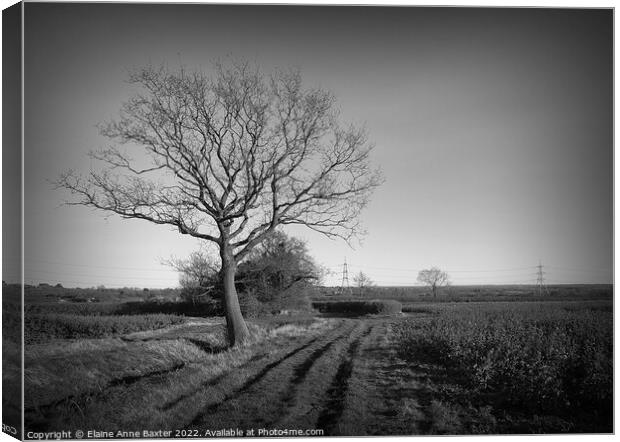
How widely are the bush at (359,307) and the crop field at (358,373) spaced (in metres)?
0.02

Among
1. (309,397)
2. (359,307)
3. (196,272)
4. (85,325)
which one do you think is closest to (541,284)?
(359,307)

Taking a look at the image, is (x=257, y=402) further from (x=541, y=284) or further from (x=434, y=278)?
(x=541, y=284)

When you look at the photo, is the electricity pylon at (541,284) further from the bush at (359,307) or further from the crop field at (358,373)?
the bush at (359,307)

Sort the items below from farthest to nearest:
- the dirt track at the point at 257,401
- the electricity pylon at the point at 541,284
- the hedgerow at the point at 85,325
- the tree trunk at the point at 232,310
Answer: the tree trunk at the point at 232,310, the electricity pylon at the point at 541,284, the hedgerow at the point at 85,325, the dirt track at the point at 257,401

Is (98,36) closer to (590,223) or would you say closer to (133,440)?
(133,440)

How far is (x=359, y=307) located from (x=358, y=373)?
1207mm

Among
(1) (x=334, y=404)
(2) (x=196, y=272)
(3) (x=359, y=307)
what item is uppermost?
(2) (x=196, y=272)

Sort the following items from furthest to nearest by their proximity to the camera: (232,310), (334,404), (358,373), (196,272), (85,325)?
(232,310) → (196,272) → (85,325) → (358,373) → (334,404)

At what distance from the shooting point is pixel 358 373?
6.29 m

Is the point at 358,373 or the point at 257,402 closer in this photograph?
the point at 257,402

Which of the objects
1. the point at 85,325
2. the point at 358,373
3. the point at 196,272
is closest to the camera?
the point at 358,373

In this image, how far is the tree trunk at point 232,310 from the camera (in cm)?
746

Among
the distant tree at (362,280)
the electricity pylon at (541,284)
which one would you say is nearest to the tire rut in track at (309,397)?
the distant tree at (362,280)

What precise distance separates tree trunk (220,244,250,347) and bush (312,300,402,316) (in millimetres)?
1172
